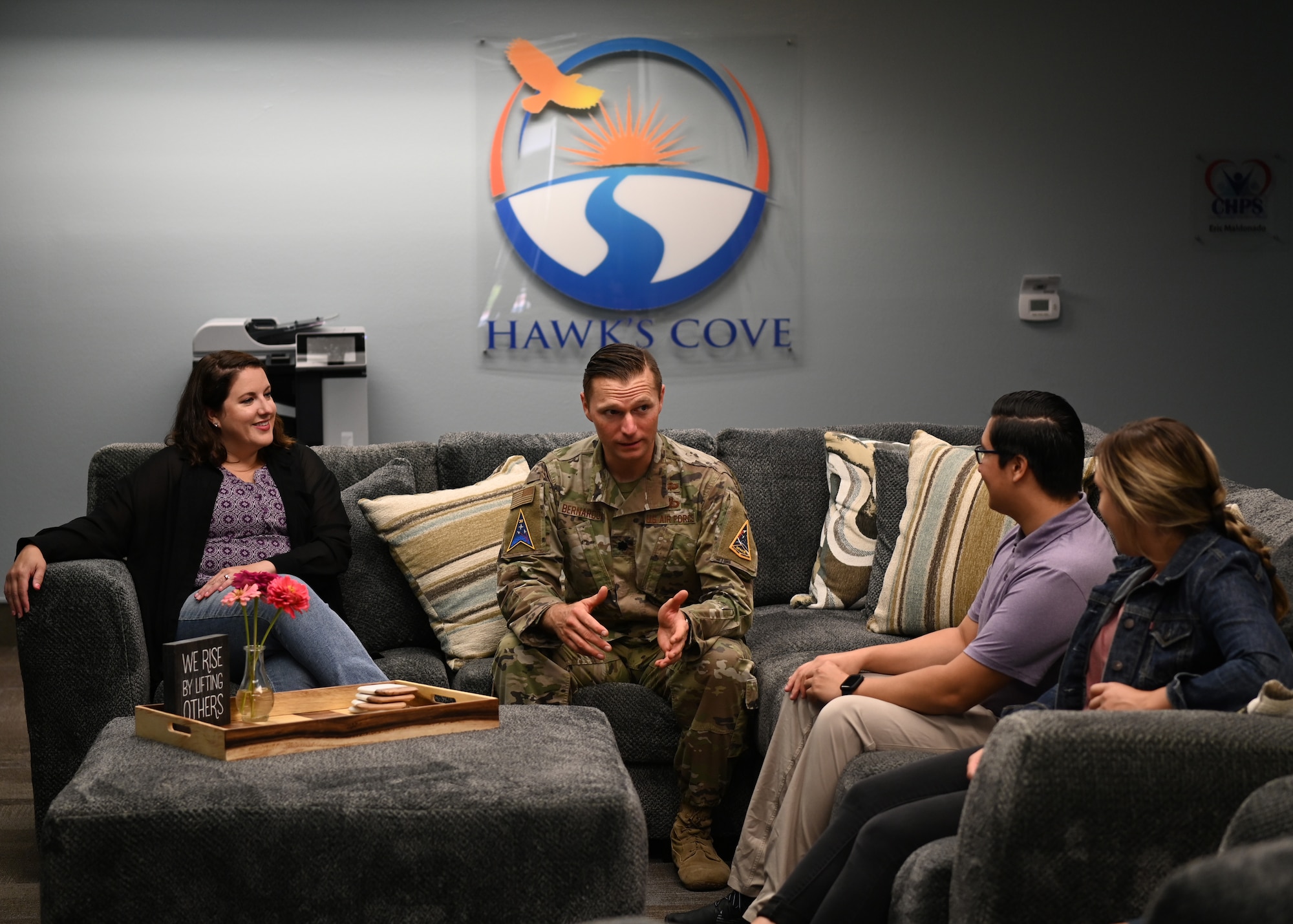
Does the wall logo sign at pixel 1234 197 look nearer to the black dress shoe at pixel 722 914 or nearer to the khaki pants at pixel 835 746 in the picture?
the khaki pants at pixel 835 746

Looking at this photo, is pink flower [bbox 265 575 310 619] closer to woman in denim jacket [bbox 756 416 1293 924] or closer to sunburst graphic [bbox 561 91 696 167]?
woman in denim jacket [bbox 756 416 1293 924]

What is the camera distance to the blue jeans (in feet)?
8.34

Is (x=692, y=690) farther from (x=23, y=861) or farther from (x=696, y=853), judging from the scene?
(x=23, y=861)

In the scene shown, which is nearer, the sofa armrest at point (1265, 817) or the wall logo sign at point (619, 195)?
the sofa armrest at point (1265, 817)

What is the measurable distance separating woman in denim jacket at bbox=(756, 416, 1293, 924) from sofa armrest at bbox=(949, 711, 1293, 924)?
17 centimetres

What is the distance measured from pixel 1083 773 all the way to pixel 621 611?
1.39 m

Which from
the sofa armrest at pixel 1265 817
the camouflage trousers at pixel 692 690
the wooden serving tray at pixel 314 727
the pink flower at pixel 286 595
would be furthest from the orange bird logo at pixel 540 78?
the sofa armrest at pixel 1265 817

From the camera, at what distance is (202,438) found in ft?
9.59

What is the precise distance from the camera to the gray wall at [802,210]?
4.54m

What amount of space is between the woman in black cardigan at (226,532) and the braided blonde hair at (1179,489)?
5.11ft

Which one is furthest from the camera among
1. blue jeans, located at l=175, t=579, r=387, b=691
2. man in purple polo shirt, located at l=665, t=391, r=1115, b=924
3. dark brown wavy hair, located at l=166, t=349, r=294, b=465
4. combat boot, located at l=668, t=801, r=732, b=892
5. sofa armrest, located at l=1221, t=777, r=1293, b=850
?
dark brown wavy hair, located at l=166, t=349, r=294, b=465

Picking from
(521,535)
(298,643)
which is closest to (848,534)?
(521,535)

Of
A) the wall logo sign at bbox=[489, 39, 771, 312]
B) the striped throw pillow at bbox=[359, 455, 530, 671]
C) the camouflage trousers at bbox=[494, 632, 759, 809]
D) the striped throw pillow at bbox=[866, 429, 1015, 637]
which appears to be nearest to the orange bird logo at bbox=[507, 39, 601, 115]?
the wall logo sign at bbox=[489, 39, 771, 312]

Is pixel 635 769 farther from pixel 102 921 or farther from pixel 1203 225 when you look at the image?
pixel 1203 225
